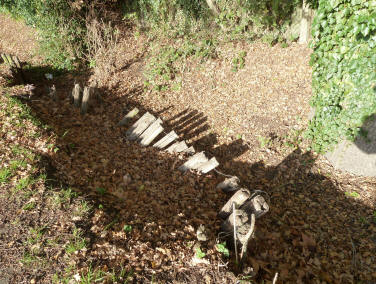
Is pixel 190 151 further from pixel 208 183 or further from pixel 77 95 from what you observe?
pixel 77 95

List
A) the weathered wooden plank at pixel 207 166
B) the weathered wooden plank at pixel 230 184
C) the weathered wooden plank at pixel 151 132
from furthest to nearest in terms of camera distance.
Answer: the weathered wooden plank at pixel 151 132 < the weathered wooden plank at pixel 207 166 < the weathered wooden plank at pixel 230 184

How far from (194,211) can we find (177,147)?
164cm

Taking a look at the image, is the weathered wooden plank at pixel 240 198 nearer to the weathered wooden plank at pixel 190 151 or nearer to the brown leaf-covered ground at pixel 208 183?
the brown leaf-covered ground at pixel 208 183

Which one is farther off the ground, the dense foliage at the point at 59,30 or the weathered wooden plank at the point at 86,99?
the dense foliage at the point at 59,30

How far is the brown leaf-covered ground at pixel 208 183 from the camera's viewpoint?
284 cm

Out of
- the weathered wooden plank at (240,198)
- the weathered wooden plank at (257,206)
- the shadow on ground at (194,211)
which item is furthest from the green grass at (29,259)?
the weathered wooden plank at (257,206)

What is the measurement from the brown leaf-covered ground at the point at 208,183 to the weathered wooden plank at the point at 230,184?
0.50 feet

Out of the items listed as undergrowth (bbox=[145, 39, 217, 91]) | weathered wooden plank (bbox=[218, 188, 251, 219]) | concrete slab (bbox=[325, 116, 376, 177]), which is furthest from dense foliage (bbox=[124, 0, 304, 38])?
weathered wooden plank (bbox=[218, 188, 251, 219])

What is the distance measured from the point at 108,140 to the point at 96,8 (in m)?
6.46

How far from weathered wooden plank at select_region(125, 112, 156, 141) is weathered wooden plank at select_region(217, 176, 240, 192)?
208cm

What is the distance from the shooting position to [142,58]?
880 cm

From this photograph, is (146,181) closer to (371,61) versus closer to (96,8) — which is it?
(371,61)

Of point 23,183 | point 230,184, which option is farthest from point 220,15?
point 23,183

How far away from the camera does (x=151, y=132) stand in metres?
5.07
